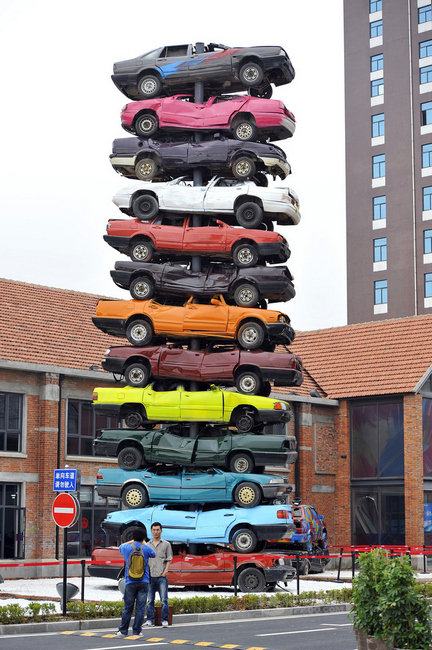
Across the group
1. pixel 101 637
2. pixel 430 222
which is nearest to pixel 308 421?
pixel 101 637

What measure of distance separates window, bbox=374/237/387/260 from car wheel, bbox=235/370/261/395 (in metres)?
50.7

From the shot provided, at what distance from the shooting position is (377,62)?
255 ft

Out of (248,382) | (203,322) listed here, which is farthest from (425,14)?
(248,382)

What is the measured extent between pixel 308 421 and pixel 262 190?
53.8ft

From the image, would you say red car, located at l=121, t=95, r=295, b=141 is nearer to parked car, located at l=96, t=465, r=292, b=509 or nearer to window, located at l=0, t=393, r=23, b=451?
parked car, located at l=96, t=465, r=292, b=509

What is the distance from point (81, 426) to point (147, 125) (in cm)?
1108

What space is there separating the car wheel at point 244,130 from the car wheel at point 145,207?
105 inches

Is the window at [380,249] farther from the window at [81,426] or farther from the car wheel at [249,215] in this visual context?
the car wheel at [249,215]

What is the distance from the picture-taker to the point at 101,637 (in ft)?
56.6

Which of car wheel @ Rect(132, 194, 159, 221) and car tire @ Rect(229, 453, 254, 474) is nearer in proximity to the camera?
car tire @ Rect(229, 453, 254, 474)

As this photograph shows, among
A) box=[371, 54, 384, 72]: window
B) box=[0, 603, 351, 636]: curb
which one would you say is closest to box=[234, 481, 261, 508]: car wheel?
box=[0, 603, 351, 636]: curb

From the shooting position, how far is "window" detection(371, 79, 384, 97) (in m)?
77.1

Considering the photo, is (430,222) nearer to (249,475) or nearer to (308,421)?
(308,421)

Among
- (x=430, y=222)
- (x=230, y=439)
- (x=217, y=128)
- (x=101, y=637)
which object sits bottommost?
(x=101, y=637)
